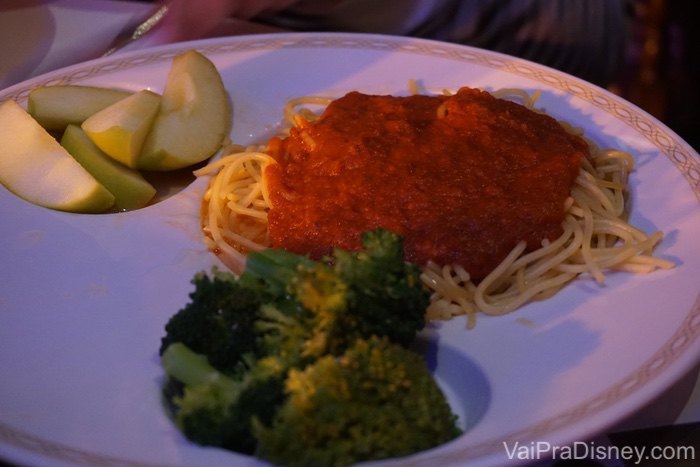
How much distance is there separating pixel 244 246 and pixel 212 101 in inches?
37.1

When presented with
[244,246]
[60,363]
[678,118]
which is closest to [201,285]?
[60,363]

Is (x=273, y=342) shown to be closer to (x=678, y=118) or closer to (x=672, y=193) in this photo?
(x=672, y=193)

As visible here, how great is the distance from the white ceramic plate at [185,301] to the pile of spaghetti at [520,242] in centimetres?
8

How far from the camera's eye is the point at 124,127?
3.45 metres

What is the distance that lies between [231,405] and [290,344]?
0.24 meters

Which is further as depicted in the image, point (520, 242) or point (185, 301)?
point (520, 242)

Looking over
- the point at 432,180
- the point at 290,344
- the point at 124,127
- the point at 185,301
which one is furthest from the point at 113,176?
the point at 290,344

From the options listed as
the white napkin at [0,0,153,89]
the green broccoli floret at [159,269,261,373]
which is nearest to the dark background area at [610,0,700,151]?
the white napkin at [0,0,153,89]

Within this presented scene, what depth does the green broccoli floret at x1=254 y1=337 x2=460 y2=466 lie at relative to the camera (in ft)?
6.37

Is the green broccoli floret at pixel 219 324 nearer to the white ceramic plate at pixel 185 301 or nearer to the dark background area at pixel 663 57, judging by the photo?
the white ceramic plate at pixel 185 301

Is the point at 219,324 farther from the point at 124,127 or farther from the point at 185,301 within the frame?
the point at 124,127

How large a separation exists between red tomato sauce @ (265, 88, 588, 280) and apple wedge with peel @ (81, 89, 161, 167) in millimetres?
637

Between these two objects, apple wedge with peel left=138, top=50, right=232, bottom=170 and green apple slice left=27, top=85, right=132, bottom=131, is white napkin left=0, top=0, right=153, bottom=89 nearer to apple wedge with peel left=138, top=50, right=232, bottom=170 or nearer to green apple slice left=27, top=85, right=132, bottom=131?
green apple slice left=27, top=85, right=132, bottom=131

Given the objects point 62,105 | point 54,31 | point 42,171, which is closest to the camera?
point 42,171
